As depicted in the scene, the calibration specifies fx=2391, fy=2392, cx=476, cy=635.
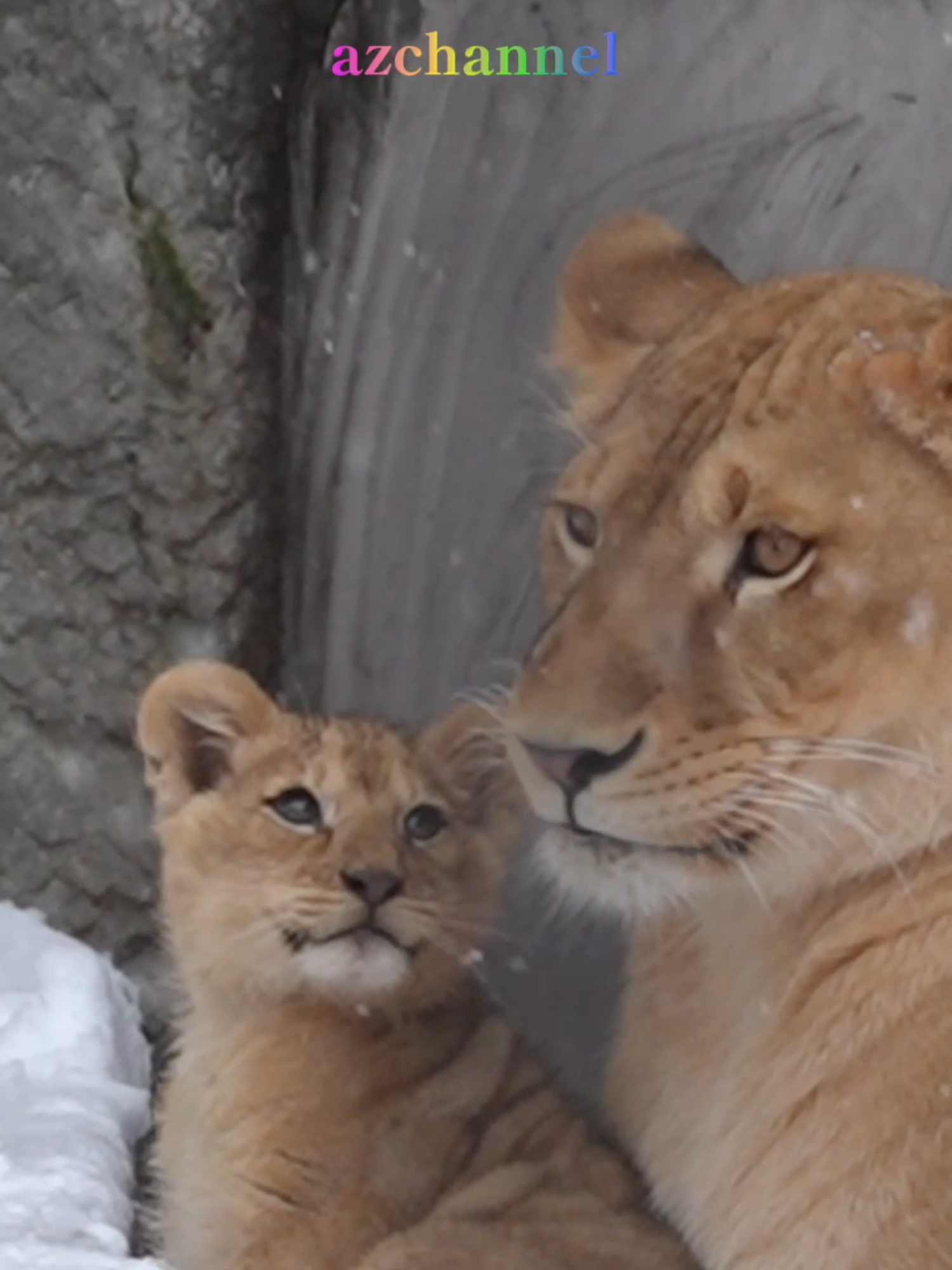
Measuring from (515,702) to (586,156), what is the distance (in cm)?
96

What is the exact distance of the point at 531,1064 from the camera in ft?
6.82

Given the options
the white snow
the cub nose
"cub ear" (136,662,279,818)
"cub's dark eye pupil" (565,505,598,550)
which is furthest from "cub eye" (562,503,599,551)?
the white snow

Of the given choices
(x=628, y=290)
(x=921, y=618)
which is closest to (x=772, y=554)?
(x=921, y=618)

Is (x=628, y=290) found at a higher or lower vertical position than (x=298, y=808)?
higher

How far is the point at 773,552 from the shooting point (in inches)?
60.1

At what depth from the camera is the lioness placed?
1515mm

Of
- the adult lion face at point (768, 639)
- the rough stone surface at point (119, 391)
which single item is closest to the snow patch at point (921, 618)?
the adult lion face at point (768, 639)

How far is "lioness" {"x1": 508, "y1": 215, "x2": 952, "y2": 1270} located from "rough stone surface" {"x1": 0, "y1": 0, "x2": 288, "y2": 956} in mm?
709

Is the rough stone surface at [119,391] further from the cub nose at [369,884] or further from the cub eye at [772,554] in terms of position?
the cub eye at [772,554]

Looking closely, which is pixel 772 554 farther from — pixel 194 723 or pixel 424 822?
pixel 194 723

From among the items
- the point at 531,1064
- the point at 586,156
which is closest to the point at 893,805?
the point at 531,1064

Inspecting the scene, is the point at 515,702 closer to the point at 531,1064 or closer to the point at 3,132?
the point at 531,1064

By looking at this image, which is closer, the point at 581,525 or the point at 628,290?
the point at 581,525

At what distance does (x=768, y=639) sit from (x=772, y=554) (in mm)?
56
